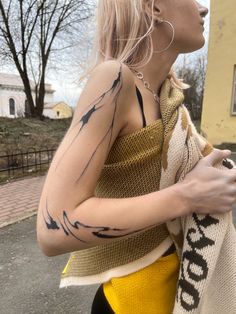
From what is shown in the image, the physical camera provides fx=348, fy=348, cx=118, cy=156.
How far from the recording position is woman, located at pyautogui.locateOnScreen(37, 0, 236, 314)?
0.84m

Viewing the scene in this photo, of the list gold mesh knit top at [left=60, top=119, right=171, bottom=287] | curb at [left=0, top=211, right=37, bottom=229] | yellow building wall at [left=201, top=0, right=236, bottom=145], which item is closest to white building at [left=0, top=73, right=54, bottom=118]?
yellow building wall at [left=201, top=0, right=236, bottom=145]

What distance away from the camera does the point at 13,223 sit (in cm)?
463

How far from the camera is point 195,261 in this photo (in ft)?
3.04

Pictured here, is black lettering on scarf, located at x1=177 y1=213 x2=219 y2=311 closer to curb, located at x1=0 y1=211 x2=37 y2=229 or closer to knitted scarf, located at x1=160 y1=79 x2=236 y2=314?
knitted scarf, located at x1=160 y1=79 x2=236 y2=314

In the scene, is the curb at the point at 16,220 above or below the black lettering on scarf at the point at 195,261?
below

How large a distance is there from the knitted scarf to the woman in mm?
32

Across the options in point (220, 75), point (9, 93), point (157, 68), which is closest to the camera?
point (157, 68)

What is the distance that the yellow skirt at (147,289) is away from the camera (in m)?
0.98

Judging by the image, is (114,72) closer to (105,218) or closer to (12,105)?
(105,218)

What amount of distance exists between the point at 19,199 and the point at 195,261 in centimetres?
533

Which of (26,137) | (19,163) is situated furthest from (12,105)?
(19,163)

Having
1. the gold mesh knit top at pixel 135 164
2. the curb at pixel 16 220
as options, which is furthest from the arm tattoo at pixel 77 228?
the curb at pixel 16 220

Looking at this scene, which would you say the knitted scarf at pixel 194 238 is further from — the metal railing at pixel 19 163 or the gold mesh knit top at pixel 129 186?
the metal railing at pixel 19 163

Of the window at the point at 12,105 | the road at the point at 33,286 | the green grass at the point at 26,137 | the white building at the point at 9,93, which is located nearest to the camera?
the road at the point at 33,286
